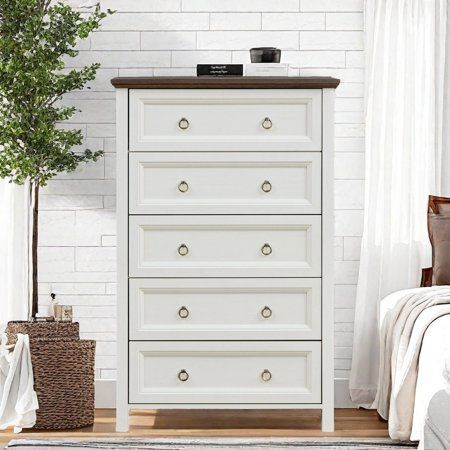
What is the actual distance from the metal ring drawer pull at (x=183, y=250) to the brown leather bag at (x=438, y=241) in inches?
43.4

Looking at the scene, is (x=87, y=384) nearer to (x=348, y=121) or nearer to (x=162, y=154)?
(x=162, y=154)

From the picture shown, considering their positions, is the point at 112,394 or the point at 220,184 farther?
the point at 112,394

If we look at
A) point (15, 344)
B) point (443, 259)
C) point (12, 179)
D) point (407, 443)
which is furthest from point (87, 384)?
point (443, 259)

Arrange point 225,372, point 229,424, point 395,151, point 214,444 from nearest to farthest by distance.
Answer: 1. point 214,444
2. point 225,372
3. point 229,424
4. point 395,151

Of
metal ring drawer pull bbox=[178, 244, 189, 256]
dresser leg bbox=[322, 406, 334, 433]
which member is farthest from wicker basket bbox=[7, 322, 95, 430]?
dresser leg bbox=[322, 406, 334, 433]

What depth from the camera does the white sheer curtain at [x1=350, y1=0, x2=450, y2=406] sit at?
386cm

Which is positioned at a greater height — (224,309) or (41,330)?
(224,309)

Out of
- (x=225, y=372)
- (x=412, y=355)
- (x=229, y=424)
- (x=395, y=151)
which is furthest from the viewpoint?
(x=395, y=151)

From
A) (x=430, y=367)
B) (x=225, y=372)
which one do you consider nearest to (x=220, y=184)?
(x=225, y=372)

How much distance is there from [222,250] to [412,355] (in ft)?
2.70

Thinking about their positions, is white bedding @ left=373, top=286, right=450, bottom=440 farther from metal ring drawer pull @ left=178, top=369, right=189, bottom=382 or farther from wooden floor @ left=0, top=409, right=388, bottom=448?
metal ring drawer pull @ left=178, top=369, right=189, bottom=382

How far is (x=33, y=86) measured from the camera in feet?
11.1

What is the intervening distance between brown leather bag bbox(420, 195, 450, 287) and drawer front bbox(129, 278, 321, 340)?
62 cm

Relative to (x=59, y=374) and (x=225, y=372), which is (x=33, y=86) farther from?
(x=225, y=372)
